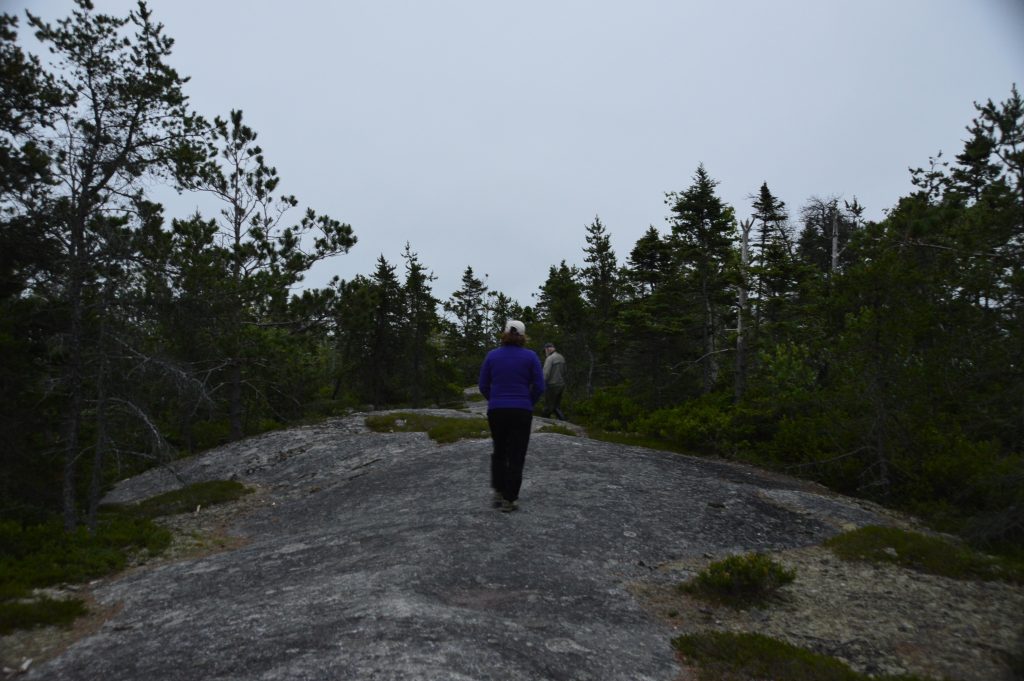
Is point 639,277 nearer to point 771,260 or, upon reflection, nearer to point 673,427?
point 771,260

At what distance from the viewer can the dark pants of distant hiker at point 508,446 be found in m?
7.78

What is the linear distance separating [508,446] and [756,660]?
417 cm

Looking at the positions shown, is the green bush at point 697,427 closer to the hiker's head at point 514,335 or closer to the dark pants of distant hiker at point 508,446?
the dark pants of distant hiker at point 508,446

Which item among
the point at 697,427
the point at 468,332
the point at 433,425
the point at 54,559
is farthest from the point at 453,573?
the point at 468,332

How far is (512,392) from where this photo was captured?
779 centimetres

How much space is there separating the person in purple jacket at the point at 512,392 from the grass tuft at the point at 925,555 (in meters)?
4.61

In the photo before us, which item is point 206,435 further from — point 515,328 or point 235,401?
point 515,328

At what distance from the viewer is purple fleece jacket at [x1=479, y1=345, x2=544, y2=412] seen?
25.5ft

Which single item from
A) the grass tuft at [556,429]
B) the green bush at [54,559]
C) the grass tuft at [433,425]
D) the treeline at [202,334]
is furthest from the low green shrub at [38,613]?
the grass tuft at [556,429]

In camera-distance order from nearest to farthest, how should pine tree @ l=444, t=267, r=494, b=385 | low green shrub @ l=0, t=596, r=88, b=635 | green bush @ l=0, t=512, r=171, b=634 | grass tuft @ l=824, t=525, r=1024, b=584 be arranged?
low green shrub @ l=0, t=596, r=88, b=635
green bush @ l=0, t=512, r=171, b=634
grass tuft @ l=824, t=525, r=1024, b=584
pine tree @ l=444, t=267, r=494, b=385

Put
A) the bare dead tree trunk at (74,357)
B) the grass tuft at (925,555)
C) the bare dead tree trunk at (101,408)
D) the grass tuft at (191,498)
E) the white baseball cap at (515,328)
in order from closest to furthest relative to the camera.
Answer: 1. the grass tuft at (925,555)
2. the white baseball cap at (515,328)
3. the bare dead tree trunk at (101,408)
4. the bare dead tree trunk at (74,357)
5. the grass tuft at (191,498)

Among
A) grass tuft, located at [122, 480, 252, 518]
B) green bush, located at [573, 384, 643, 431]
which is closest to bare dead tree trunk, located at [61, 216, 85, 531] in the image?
grass tuft, located at [122, 480, 252, 518]

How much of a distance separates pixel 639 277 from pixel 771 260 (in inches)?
260

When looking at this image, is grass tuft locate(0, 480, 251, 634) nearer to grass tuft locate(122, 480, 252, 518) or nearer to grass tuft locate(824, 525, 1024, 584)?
grass tuft locate(122, 480, 252, 518)
